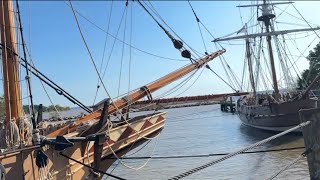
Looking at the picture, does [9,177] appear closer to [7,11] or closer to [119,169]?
[7,11]

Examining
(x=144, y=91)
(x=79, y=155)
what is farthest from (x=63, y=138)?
(x=144, y=91)

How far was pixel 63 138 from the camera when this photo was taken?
854 centimetres

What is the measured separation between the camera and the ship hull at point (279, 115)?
94.2 ft

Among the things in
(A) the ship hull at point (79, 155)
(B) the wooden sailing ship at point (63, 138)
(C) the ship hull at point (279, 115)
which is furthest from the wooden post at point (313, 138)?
(C) the ship hull at point (279, 115)

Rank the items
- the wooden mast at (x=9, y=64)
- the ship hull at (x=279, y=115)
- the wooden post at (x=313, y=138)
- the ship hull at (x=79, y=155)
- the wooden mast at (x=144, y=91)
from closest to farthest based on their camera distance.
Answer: the wooden post at (x=313, y=138)
the ship hull at (x=79, y=155)
the wooden mast at (x=9, y=64)
the wooden mast at (x=144, y=91)
the ship hull at (x=279, y=115)

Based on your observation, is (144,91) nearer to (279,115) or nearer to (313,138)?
(313,138)

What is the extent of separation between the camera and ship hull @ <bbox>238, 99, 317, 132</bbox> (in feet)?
94.2

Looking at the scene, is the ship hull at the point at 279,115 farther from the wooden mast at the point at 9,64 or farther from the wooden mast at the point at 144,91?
the wooden mast at the point at 9,64

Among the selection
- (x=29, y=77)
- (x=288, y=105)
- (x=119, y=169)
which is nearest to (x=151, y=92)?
(x=29, y=77)

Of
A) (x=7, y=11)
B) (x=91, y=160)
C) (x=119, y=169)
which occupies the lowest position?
(x=119, y=169)

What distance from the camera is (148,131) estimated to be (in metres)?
12.7

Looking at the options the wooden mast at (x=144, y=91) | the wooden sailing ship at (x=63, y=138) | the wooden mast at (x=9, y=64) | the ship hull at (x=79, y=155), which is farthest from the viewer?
the wooden mast at (x=144, y=91)

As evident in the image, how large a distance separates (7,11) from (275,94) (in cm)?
2844

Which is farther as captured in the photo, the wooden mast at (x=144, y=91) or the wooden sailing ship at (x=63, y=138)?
the wooden mast at (x=144, y=91)
